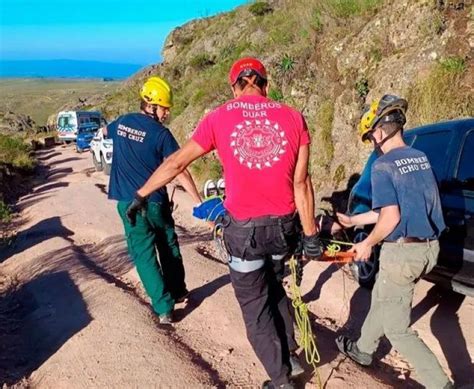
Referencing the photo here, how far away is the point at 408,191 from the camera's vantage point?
3.58 meters

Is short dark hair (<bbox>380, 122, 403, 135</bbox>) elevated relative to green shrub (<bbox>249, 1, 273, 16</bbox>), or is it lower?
lower

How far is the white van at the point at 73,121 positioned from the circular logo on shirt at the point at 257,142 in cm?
3339

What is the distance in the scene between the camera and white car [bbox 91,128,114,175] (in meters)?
19.2

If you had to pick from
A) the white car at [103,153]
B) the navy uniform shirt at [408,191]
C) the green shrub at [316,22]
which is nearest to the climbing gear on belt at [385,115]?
the navy uniform shirt at [408,191]

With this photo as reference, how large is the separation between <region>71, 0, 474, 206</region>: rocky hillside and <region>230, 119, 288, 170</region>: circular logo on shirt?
6854 millimetres

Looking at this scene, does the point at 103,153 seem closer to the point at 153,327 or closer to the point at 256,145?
the point at 153,327

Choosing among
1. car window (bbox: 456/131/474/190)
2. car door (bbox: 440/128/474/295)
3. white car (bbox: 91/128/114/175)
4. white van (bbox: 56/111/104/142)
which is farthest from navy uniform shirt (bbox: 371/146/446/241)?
white van (bbox: 56/111/104/142)

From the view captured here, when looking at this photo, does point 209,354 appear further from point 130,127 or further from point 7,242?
point 7,242

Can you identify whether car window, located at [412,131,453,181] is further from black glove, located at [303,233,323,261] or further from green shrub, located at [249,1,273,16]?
green shrub, located at [249,1,273,16]

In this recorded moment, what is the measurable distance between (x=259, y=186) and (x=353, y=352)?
5.82ft

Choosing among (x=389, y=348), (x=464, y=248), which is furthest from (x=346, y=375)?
(x=464, y=248)

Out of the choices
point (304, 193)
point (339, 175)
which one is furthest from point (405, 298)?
point (339, 175)

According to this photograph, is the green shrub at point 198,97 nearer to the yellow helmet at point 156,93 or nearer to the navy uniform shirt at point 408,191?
the yellow helmet at point 156,93

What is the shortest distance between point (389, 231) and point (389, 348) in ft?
5.72
